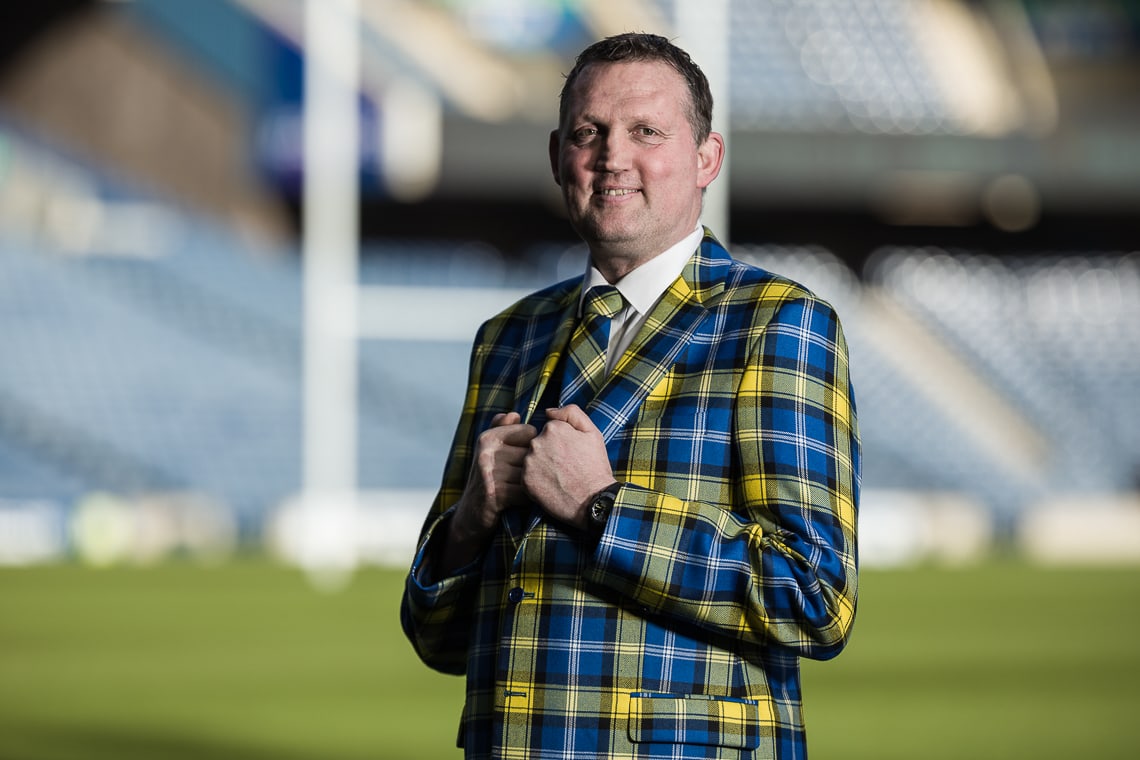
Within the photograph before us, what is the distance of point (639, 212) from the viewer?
135cm

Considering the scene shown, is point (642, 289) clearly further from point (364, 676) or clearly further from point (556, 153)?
point (364, 676)

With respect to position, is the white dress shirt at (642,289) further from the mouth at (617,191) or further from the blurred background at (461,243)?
the blurred background at (461,243)

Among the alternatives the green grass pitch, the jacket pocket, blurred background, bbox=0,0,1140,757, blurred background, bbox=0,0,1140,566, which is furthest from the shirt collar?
blurred background, bbox=0,0,1140,566

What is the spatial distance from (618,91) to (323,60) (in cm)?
997

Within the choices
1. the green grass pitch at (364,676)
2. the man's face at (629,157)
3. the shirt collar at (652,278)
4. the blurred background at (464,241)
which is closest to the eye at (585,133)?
the man's face at (629,157)

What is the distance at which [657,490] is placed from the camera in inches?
51.4

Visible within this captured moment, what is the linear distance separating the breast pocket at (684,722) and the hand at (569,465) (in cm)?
15

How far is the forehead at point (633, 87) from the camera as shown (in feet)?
4.40

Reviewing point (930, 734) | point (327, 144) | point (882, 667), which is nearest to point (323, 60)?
point (327, 144)

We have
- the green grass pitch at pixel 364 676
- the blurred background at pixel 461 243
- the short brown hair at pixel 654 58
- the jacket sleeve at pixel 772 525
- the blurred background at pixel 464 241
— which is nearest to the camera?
the jacket sleeve at pixel 772 525

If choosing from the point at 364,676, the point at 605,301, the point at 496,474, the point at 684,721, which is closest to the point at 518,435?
the point at 496,474

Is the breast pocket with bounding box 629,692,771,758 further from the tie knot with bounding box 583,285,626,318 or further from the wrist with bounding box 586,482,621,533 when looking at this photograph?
the tie knot with bounding box 583,285,626,318

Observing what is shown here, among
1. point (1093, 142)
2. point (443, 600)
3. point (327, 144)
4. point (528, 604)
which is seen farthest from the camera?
point (1093, 142)

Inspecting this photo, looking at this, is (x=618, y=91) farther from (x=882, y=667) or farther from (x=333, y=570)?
(x=333, y=570)
